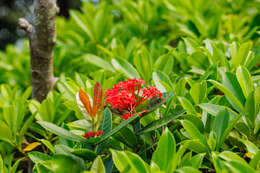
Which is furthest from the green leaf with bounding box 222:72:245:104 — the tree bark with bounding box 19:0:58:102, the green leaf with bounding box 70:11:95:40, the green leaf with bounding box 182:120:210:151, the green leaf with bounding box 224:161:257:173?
the green leaf with bounding box 70:11:95:40

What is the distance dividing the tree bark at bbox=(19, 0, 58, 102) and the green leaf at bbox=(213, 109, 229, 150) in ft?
3.03

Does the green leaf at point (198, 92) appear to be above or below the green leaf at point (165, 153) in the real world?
above

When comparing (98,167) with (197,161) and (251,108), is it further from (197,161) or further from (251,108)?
(251,108)

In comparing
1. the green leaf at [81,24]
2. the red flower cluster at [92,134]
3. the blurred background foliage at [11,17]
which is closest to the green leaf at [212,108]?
the red flower cluster at [92,134]

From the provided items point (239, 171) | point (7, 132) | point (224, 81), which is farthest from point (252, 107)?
point (7, 132)

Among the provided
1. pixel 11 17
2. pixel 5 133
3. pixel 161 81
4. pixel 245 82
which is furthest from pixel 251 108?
pixel 11 17

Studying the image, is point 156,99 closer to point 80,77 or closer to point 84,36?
point 80,77

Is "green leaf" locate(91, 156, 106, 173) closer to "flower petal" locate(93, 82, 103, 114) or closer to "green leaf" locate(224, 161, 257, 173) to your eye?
"flower petal" locate(93, 82, 103, 114)

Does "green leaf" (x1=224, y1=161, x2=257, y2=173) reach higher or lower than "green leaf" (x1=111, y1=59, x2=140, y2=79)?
lower

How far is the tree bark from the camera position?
1308 mm

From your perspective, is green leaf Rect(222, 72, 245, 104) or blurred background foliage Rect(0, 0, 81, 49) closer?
green leaf Rect(222, 72, 245, 104)

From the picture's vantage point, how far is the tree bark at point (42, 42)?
131cm

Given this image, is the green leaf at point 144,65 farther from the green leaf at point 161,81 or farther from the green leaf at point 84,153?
the green leaf at point 84,153

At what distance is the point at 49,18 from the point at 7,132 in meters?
0.57
